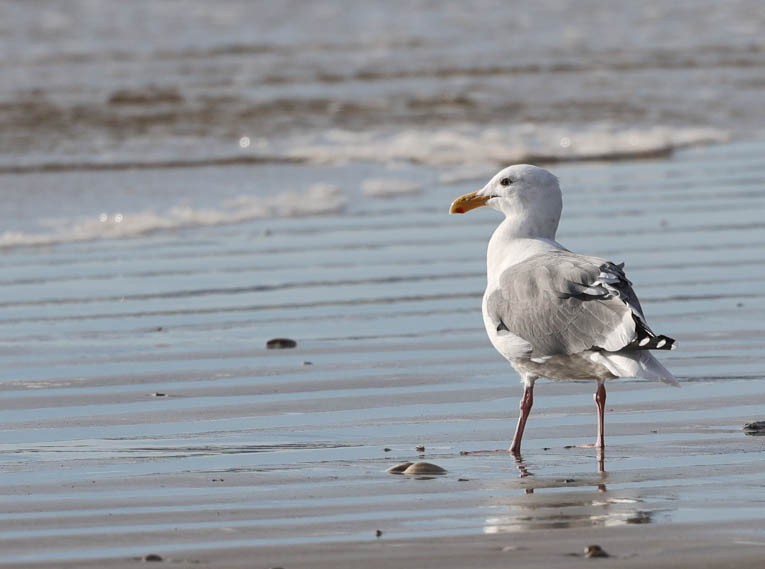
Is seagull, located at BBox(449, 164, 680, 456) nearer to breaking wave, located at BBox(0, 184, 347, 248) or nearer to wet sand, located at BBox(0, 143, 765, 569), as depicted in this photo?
wet sand, located at BBox(0, 143, 765, 569)

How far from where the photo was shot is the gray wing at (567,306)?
5234 millimetres

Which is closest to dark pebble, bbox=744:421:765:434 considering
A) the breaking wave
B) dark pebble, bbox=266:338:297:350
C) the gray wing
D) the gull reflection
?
the gray wing

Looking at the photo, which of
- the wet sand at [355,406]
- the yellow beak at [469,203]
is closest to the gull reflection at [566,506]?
the wet sand at [355,406]

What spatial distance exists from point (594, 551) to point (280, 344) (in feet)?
11.4

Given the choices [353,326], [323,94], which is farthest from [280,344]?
[323,94]

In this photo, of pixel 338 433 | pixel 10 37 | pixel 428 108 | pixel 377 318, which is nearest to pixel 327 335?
pixel 377 318

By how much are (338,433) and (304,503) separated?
1.08 m

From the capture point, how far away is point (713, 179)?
11.7 m

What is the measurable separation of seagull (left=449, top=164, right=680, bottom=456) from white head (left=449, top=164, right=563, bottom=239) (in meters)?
0.08

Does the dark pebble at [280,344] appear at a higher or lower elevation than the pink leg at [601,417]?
higher

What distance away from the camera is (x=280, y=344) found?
732 centimetres

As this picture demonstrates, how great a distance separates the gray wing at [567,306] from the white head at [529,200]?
17.1 inches

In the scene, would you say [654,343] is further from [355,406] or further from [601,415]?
[355,406]

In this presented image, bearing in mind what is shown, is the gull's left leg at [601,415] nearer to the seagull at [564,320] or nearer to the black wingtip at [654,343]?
the seagull at [564,320]
